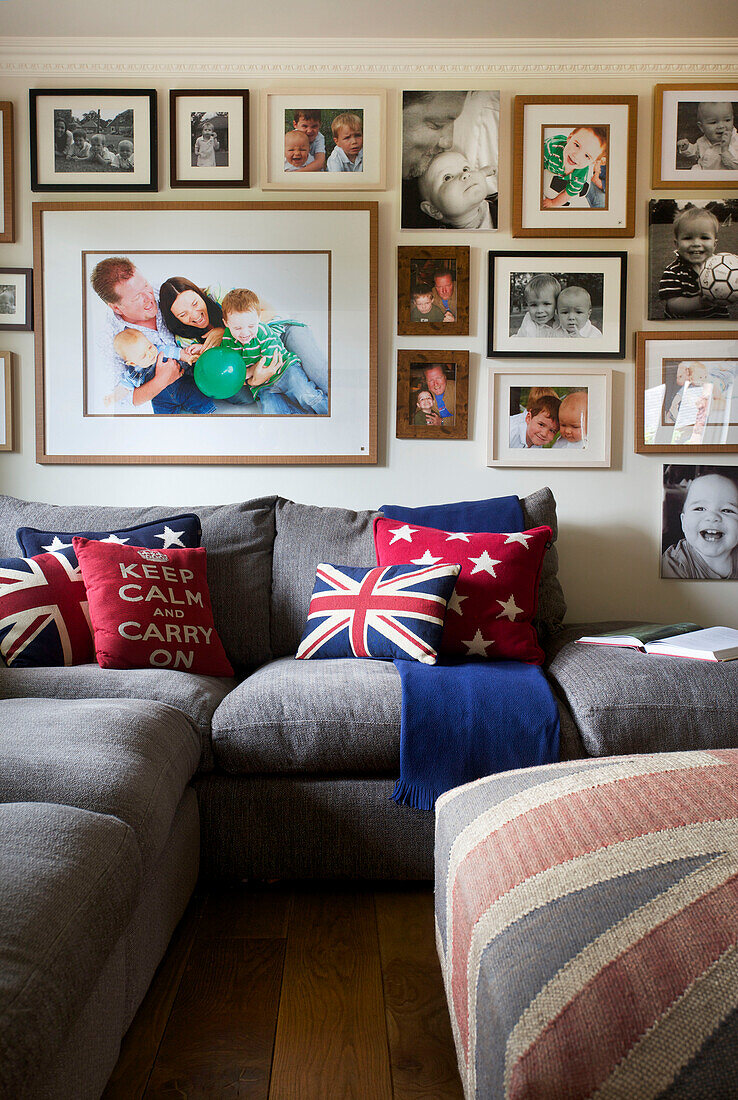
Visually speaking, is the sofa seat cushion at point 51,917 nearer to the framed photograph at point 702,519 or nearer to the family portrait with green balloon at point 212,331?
the family portrait with green balloon at point 212,331

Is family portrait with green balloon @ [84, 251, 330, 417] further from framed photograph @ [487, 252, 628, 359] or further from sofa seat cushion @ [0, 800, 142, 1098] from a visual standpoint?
sofa seat cushion @ [0, 800, 142, 1098]

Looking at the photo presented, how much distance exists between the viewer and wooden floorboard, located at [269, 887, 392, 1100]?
1.14m

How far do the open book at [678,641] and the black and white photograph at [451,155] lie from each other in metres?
1.55

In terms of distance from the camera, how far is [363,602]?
209 cm

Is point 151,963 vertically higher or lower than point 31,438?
lower

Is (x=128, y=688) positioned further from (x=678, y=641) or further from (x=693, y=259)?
(x=693, y=259)

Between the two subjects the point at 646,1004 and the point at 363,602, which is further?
the point at 363,602

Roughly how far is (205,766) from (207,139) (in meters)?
2.23

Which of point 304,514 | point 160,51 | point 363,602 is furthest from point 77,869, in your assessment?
point 160,51

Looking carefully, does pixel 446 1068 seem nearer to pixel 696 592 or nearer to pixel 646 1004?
pixel 646 1004

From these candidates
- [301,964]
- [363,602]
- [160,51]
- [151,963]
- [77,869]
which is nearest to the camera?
[77,869]

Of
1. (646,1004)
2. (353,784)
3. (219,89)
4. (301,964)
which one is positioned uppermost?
(219,89)

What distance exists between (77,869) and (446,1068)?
2.23 ft

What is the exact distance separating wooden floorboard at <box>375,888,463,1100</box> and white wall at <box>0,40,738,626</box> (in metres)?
1.47
